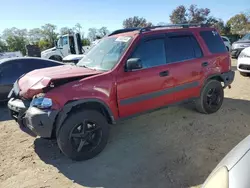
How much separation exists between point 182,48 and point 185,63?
0.32 m

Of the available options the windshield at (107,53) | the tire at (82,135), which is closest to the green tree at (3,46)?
the windshield at (107,53)

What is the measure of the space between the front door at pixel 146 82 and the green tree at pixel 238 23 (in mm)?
42467

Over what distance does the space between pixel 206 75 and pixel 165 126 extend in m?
1.40

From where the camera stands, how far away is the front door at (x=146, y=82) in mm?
4082

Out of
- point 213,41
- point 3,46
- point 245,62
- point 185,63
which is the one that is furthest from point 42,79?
point 3,46

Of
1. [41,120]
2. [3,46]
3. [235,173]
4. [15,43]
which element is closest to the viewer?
[235,173]

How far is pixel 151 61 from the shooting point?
172 inches

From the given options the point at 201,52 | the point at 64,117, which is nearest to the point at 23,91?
the point at 64,117

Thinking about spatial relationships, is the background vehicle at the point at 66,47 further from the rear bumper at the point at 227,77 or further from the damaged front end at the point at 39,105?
the damaged front end at the point at 39,105

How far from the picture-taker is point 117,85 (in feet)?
13.0

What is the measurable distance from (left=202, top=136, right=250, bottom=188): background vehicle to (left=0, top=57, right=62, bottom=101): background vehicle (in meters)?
6.39

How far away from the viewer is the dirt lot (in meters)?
3.33

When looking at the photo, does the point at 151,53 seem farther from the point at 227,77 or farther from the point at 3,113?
the point at 3,113

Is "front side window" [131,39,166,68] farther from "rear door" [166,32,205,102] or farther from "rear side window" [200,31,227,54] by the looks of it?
"rear side window" [200,31,227,54]
